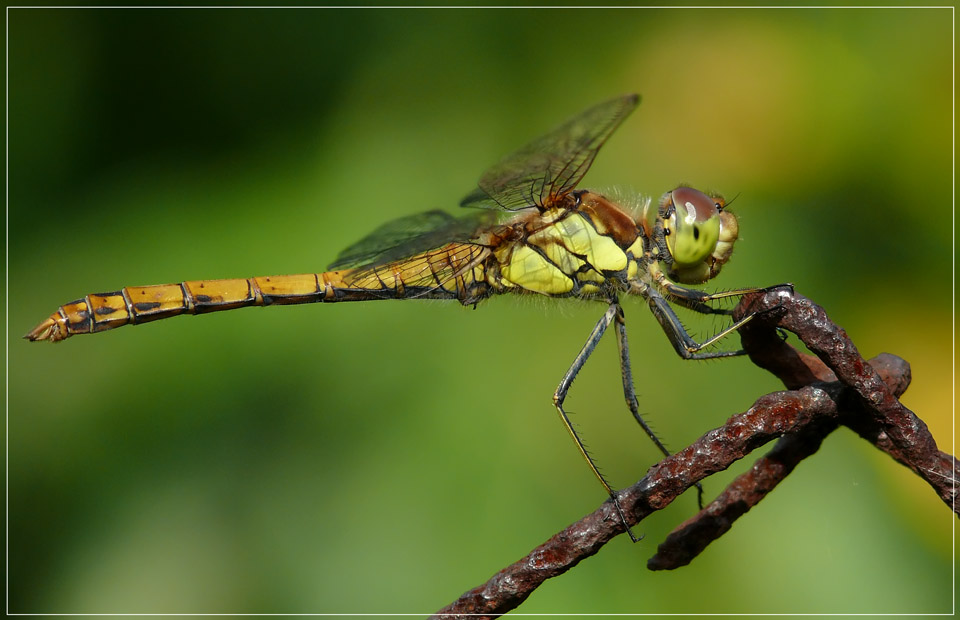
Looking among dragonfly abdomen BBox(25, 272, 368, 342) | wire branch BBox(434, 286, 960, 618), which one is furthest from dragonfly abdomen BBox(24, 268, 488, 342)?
wire branch BBox(434, 286, 960, 618)

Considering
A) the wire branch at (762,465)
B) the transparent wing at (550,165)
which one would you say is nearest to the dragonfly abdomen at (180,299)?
the transparent wing at (550,165)

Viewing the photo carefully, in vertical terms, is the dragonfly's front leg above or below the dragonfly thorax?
below

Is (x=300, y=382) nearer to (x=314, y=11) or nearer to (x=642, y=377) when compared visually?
(x=642, y=377)

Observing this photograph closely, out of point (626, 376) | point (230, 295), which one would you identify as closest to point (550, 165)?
point (626, 376)

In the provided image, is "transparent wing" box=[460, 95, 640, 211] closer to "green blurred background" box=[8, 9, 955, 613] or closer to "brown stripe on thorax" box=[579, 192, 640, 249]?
"brown stripe on thorax" box=[579, 192, 640, 249]

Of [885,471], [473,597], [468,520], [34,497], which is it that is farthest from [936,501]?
[34,497]
